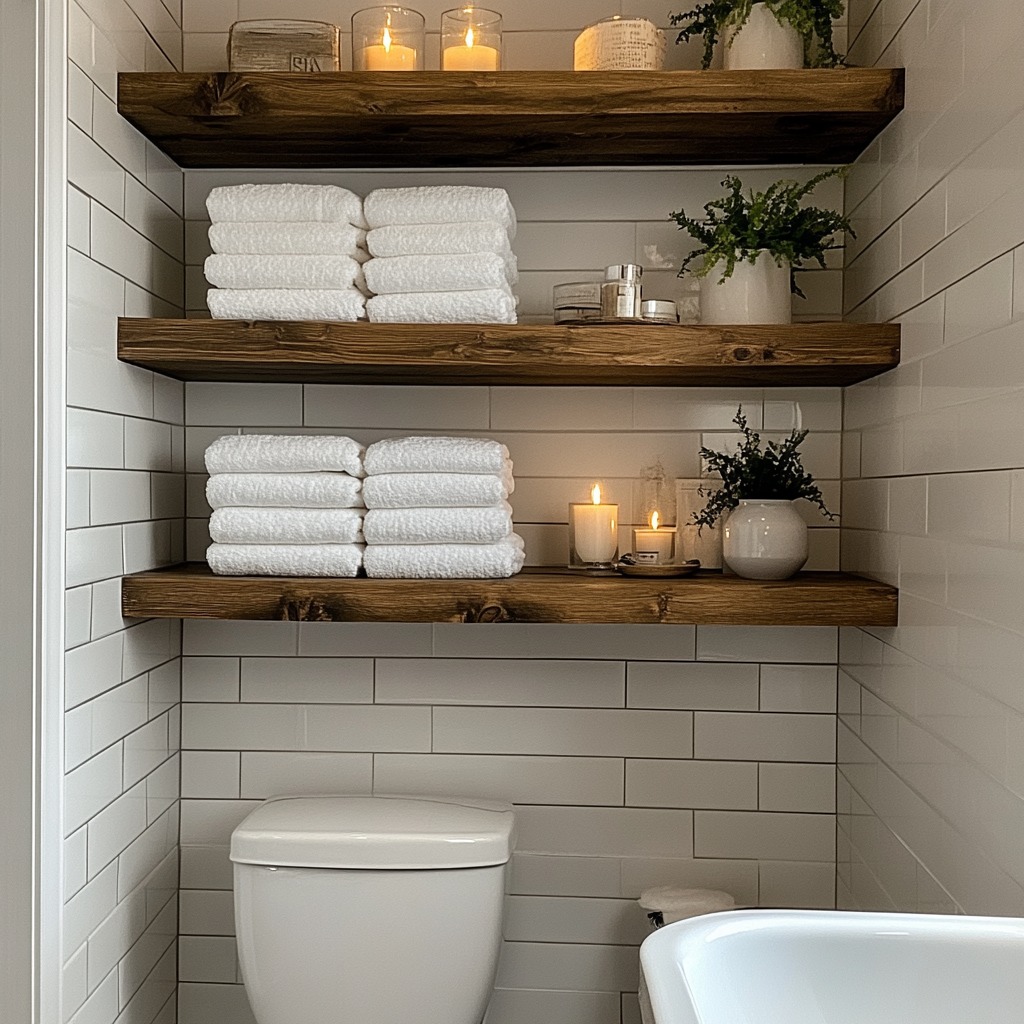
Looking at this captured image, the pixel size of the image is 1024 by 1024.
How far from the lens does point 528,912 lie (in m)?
1.94

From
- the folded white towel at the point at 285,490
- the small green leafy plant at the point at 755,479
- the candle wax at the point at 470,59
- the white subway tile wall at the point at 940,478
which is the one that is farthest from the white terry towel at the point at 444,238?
the white subway tile wall at the point at 940,478

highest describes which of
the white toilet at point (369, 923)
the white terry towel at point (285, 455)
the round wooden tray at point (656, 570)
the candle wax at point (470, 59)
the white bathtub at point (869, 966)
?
the candle wax at point (470, 59)

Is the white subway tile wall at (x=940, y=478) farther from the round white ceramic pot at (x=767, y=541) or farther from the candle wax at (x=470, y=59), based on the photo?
the candle wax at (x=470, y=59)

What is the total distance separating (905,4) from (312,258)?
0.89 m

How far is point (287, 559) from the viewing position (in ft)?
5.59

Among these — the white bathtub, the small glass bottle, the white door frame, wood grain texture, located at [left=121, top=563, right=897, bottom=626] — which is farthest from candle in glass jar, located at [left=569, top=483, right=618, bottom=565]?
the white bathtub

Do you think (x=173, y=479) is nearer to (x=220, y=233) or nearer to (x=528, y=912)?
(x=220, y=233)

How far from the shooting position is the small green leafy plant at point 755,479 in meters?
1.75

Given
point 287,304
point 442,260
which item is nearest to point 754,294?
point 442,260

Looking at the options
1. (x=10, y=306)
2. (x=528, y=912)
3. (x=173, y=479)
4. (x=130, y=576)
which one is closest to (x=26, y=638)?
(x=130, y=576)

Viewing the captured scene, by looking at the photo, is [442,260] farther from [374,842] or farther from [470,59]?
[374,842]

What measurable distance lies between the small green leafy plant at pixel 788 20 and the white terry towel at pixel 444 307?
0.49 metres

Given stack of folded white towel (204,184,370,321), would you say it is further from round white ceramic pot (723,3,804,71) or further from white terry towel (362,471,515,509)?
round white ceramic pot (723,3,804,71)

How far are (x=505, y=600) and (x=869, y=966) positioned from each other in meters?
0.91
